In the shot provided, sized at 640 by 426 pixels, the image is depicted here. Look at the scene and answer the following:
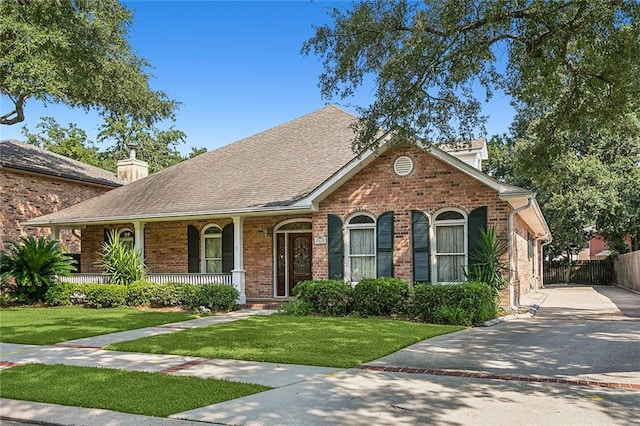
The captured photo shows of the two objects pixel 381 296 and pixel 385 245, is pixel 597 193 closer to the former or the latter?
pixel 385 245

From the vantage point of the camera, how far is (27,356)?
365 inches

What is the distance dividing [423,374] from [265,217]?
424 inches

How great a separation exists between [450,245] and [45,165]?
1763 cm

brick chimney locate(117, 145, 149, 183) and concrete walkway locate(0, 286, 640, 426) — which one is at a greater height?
brick chimney locate(117, 145, 149, 183)

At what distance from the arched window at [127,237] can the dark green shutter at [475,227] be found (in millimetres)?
12196

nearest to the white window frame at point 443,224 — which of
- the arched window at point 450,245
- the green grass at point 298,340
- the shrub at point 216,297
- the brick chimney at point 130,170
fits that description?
the arched window at point 450,245

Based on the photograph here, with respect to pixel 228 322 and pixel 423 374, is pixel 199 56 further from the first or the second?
pixel 423 374

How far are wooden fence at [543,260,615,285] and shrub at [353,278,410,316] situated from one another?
83.9 feet

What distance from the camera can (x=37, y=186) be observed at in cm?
2219

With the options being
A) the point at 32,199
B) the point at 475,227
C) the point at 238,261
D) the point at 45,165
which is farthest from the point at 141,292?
the point at 475,227

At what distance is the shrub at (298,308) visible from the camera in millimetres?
14195

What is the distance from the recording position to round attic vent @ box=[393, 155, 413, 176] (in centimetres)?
1475

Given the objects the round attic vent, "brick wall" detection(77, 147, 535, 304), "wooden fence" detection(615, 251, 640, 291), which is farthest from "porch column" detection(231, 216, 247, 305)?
"wooden fence" detection(615, 251, 640, 291)

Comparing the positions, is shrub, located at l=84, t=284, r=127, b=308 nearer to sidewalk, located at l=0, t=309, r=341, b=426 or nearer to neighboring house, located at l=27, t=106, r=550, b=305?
neighboring house, located at l=27, t=106, r=550, b=305
